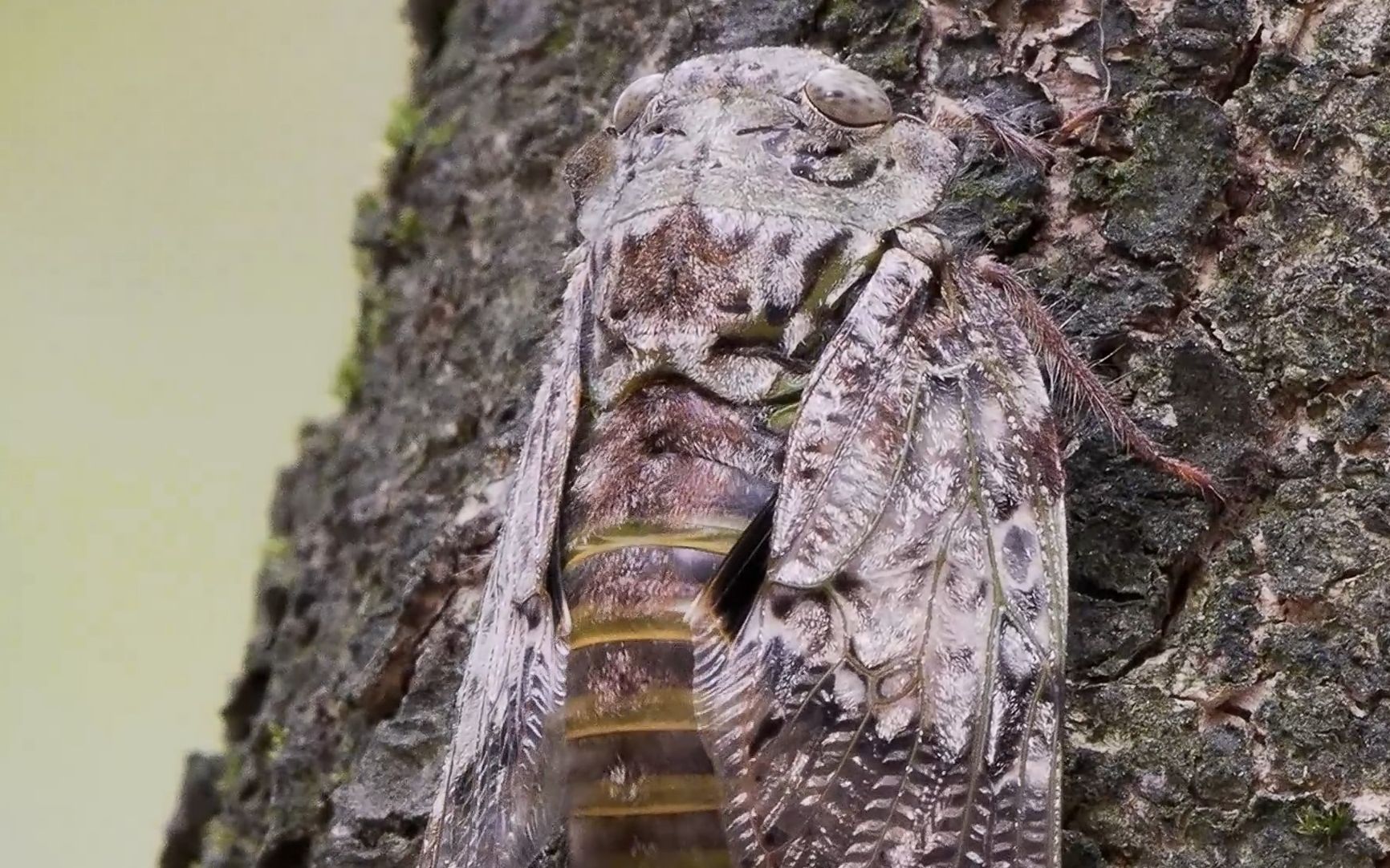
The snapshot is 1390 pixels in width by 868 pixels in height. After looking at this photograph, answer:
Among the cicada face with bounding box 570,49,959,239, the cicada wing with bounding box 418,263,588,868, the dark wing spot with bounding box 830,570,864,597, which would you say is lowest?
the cicada wing with bounding box 418,263,588,868

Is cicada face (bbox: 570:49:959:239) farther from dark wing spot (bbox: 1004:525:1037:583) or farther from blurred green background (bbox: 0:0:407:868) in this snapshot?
blurred green background (bbox: 0:0:407:868)

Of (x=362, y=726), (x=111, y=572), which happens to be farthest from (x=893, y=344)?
(x=111, y=572)

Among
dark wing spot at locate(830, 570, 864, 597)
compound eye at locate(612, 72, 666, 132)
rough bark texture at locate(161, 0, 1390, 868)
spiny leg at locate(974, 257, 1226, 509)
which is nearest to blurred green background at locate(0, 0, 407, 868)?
rough bark texture at locate(161, 0, 1390, 868)

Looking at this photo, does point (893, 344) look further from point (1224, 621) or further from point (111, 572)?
point (111, 572)

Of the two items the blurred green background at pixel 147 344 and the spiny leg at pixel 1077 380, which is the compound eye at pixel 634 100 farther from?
the blurred green background at pixel 147 344

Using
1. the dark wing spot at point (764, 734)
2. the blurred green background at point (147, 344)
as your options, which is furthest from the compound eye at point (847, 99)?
the blurred green background at point (147, 344)

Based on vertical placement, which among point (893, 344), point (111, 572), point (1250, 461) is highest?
point (893, 344)

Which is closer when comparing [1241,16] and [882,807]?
[882,807]
